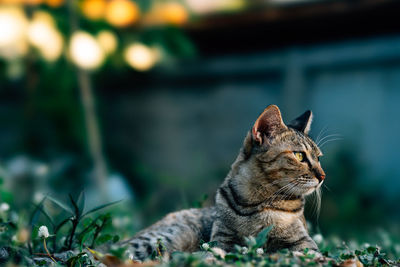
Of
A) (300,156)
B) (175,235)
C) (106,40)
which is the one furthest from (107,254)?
(106,40)

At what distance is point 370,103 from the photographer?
6.79 m

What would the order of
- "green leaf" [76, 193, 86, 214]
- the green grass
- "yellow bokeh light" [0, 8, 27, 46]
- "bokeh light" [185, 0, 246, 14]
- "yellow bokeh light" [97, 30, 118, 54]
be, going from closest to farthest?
1. the green grass
2. "green leaf" [76, 193, 86, 214]
3. "yellow bokeh light" [0, 8, 27, 46]
4. "yellow bokeh light" [97, 30, 118, 54]
5. "bokeh light" [185, 0, 246, 14]

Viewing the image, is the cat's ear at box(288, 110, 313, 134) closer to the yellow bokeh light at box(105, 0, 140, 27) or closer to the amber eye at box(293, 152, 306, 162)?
the amber eye at box(293, 152, 306, 162)

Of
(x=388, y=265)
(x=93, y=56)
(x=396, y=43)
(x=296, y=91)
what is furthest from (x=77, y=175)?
(x=388, y=265)

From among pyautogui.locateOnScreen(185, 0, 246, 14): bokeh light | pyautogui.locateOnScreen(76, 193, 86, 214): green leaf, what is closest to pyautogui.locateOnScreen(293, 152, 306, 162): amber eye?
pyautogui.locateOnScreen(76, 193, 86, 214): green leaf

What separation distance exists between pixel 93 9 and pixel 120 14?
357mm

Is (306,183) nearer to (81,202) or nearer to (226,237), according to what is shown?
(226,237)

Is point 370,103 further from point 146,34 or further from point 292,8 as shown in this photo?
point 146,34

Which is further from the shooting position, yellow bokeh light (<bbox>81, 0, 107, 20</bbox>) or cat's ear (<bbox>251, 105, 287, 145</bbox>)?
yellow bokeh light (<bbox>81, 0, 107, 20</bbox>)

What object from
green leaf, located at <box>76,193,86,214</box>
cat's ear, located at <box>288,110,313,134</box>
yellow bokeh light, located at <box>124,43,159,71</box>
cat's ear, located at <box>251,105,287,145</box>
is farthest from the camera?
yellow bokeh light, located at <box>124,43,159,71</box>

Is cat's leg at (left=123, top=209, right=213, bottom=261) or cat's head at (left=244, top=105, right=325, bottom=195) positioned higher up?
cat's head at (left=244, top=105, right=325, bottom=195)

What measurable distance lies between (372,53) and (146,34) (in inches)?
120

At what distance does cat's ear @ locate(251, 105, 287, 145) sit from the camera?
3.09 m

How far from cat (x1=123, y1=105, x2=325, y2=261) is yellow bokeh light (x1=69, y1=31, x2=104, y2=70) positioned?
3.15 meters
